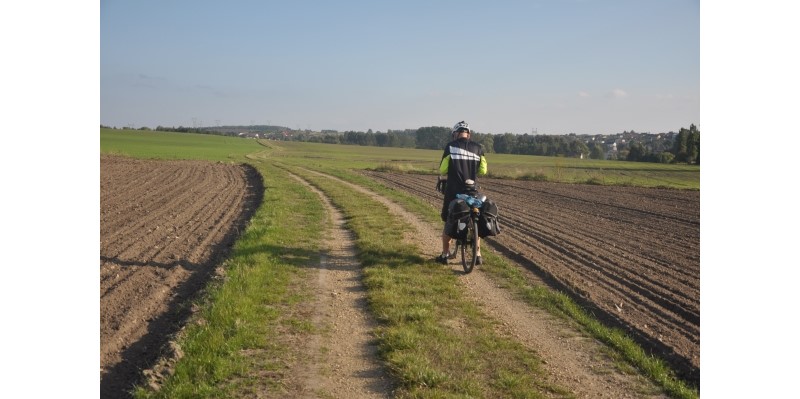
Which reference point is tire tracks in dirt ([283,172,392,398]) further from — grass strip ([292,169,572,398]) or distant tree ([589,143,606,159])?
distant tree ([589,143,606,159])

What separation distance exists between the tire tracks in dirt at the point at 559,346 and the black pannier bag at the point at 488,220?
641mm

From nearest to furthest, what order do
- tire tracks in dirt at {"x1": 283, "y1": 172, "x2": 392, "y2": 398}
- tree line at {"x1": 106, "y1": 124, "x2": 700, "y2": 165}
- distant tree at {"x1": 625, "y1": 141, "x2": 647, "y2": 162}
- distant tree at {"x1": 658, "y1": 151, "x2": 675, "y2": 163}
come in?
tire tracks in dirt at {"x1": 283, "y1": 172, "x2": 392, "y2": 398} < tree line at {"x1": 106, "y1": 124, "x2": 700, "y2": 165} < distant tree at {"x1": 658, "y1": 151, "x2": 675, "y2": 163} < distant tree at {"x1": 625, "y1": 141, "x2": 647, "y2": 162}

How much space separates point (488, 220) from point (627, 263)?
304 centimetres

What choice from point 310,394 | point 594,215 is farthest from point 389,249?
point 594,215

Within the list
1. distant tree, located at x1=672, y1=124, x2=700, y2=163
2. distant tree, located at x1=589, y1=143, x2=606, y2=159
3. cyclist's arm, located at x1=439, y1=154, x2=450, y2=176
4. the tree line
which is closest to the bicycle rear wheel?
cyclist's arm, located at x1=439, y1=154, x2=450, y2=176

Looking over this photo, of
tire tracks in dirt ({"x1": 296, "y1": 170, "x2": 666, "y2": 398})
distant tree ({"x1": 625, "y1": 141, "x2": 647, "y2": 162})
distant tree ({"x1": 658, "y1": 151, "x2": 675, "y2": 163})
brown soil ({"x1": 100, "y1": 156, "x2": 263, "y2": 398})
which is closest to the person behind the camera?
tire tracks in dirt ({"x1": 296, "y1": 170, "x2": 666, "y2": 398})

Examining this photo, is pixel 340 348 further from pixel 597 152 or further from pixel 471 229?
pixel 597 152

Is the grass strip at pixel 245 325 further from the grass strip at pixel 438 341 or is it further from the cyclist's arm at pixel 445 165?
the cyclist's arm at pixel 445 165

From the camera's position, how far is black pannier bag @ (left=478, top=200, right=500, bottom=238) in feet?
26.5

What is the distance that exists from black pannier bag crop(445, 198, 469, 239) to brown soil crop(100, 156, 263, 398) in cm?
352

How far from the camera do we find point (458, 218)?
318 inches

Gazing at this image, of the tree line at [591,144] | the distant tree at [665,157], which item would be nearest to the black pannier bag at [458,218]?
the tree line at [591,144]

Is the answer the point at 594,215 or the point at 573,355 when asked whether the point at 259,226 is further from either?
the point at 594,215

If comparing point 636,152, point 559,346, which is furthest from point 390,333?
point 636,152
